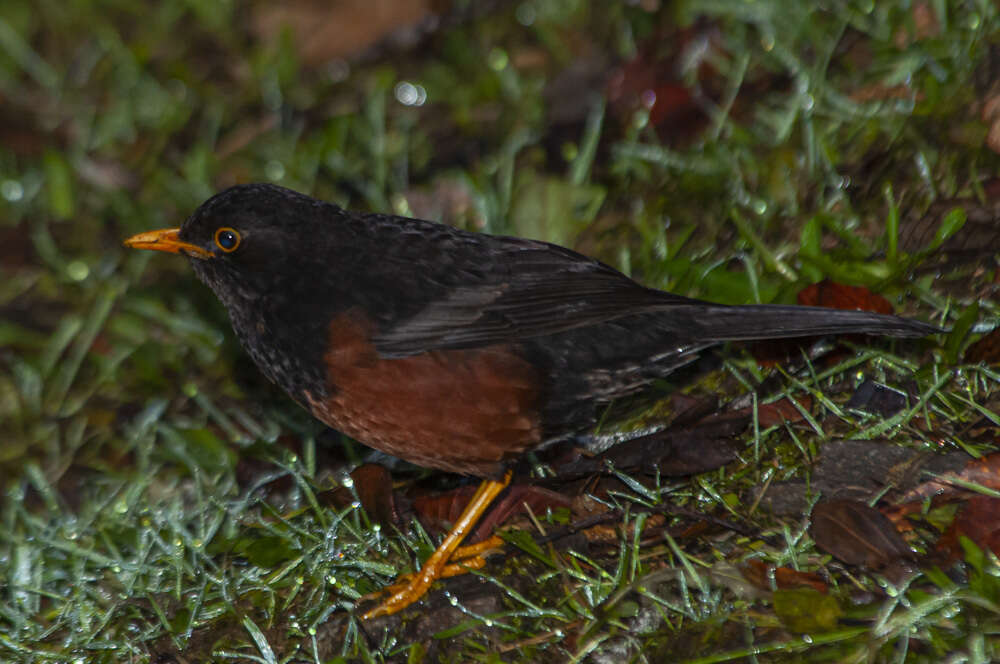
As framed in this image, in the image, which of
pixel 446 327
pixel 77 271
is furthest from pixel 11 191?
pixel 446 327

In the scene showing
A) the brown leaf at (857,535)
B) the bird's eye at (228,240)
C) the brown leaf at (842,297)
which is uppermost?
the bird's eye at (228,240)

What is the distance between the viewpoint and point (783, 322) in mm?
3984

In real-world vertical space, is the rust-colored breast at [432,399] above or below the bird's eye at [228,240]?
below

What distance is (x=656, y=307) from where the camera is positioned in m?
4.07

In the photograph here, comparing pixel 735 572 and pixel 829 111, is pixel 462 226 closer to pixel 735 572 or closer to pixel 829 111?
pixel 829 111

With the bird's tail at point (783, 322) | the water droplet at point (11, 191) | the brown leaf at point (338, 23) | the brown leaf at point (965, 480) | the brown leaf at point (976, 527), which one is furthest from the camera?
the brown leaf at point (338, 23)

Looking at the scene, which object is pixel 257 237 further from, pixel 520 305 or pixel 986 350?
pixel 986 350

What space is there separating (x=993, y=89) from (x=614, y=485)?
8.65 feet

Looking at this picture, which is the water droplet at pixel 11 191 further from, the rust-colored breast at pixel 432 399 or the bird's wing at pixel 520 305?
the bird's wing at pixel 520 305

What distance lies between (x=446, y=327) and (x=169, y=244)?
127 centimetres

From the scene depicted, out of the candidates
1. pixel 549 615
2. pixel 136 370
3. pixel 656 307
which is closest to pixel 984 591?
pixel 549 615

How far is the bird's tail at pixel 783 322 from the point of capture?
3838 mm

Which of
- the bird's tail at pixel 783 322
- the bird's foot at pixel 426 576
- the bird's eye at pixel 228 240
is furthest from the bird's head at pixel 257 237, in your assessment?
the bird's tail at pixel 783 322

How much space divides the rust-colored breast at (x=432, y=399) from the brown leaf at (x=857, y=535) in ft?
3.67
